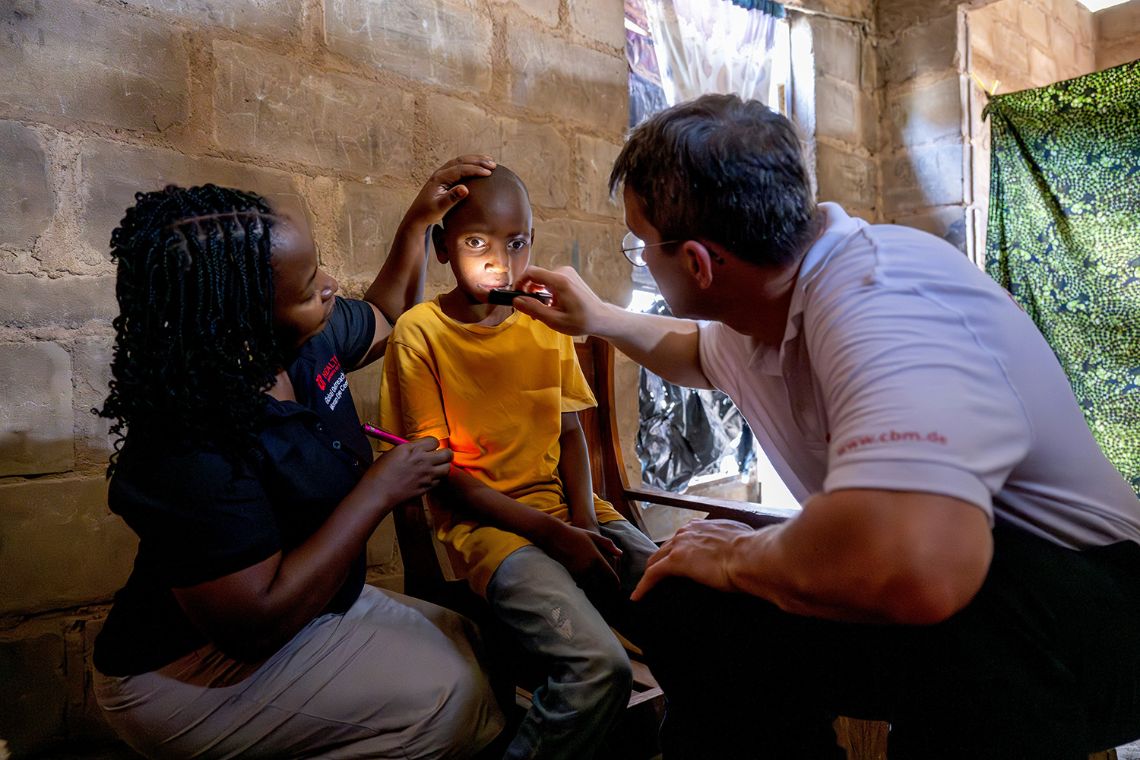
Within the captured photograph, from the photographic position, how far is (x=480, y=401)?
193cm

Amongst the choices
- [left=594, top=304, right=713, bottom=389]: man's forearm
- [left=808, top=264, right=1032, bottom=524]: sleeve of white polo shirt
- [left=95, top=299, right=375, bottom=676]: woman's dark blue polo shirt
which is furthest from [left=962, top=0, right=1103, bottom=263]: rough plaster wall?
[left=95, top=299, right=375, bottom=676]: woman's dark blue polo shirt

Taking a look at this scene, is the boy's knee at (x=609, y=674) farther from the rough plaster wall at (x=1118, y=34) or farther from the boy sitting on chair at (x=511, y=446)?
the rough plaster wall at (x=1118, y=34)

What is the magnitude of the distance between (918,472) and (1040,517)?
412mm

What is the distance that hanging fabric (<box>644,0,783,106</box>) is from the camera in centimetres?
368

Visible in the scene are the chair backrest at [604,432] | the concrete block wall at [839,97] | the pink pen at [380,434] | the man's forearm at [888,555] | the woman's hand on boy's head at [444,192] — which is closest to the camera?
the man's forearm at [888,555]

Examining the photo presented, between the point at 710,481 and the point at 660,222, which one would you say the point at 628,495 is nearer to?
the point at 660,222

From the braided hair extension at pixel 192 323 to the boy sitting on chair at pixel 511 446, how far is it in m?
0.60

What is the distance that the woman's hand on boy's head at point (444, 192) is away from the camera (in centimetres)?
194

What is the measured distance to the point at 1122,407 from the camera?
12.4 ft

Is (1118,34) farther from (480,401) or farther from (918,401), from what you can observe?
(918,401)

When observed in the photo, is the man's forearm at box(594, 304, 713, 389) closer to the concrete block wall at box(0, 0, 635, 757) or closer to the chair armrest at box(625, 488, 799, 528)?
the chair armrest at box(625, 488, 799, 528)

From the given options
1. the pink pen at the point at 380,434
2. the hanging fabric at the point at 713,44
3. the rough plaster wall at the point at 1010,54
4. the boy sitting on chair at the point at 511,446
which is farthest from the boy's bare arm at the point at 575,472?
the rough plaster wall at the point at 1010,54

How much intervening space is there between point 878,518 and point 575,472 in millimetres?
1133

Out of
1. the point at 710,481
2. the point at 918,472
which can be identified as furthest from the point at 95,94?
the point at 710,481
